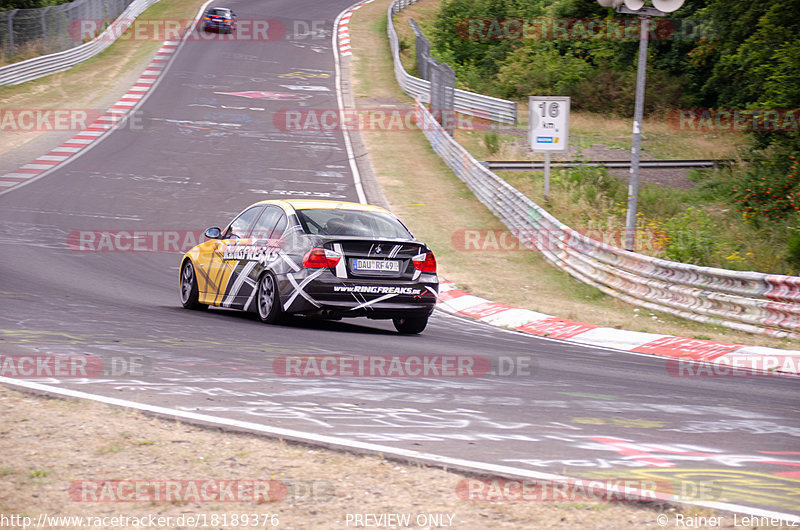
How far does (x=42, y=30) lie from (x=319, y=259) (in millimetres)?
34571

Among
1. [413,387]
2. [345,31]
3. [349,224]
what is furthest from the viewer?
[345,31]

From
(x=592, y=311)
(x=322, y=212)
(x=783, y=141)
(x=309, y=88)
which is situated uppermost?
(x=309, y=88)

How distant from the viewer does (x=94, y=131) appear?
1208 inches

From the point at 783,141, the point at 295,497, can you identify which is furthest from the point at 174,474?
the point at 783,141

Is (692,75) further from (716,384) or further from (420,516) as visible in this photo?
(420,516)

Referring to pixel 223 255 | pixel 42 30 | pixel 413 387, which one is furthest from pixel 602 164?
pixel 42 30

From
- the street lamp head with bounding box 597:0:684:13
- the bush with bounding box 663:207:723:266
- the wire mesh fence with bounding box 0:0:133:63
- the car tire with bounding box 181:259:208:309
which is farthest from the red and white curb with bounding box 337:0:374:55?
the car tire with bounding box 181:259:208:309

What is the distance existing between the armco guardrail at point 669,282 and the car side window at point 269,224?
628 cm

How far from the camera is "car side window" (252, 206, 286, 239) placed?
34.2 ft

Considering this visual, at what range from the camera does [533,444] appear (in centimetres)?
543

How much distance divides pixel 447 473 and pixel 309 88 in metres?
37.4

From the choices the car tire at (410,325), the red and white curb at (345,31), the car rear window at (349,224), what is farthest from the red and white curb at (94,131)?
the car tire at (410,325)

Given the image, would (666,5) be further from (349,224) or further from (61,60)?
(61,60)

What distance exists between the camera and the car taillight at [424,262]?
10180 mm
